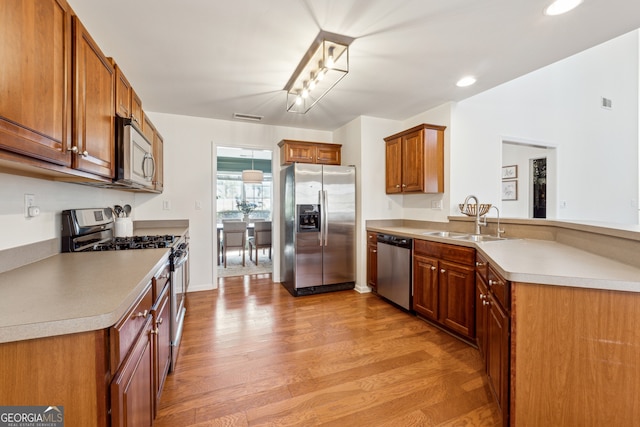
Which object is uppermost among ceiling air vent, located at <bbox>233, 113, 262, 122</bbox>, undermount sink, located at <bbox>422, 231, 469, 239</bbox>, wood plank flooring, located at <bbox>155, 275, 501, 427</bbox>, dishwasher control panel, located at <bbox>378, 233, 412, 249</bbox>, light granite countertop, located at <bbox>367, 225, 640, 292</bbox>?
ceiling air vent, located at <bbox>233, 113, 262, 122</bbox>

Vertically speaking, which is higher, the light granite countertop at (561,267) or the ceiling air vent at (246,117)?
the ceiling air vent at (246,117)

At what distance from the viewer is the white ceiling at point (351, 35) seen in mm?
1691

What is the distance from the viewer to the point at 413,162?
3369mm

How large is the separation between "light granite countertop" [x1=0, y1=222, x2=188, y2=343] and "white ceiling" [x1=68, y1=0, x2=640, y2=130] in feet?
5.06

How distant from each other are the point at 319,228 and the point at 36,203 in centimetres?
269

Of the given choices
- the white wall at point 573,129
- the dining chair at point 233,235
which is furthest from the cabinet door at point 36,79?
the dining chair at point 233,235

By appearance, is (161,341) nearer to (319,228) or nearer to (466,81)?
(319,228)

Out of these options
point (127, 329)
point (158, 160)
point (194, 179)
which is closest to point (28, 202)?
point (127, 329)

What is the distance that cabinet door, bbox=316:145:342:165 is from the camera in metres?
4.12

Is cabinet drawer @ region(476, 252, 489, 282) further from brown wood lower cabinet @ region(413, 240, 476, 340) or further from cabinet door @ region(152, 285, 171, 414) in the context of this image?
cabinet door @ region(152, 285, 171, 414)

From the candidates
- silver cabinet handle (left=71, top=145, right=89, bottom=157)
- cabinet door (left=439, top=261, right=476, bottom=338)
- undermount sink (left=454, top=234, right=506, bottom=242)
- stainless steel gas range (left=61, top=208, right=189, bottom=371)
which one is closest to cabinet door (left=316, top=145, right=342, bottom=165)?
undermount sink (left=454, top=234, right=506, bottom=242)

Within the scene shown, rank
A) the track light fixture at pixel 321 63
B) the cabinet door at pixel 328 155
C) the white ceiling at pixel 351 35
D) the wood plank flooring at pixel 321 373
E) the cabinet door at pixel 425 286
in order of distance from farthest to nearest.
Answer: the cabinet door at pixel 328 155 < the cabinet door at pixel 425 286 < the track light fixture at pixel 321 63 < the white ceiling at pixel 351 35 < the wood plank flooring at pixel 321 373

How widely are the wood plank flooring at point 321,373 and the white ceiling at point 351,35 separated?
2.42m

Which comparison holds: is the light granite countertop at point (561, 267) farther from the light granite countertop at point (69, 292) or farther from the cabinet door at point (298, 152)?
the cabinet door at point (298, 152)
